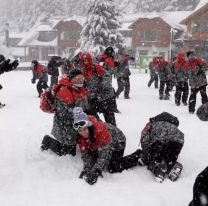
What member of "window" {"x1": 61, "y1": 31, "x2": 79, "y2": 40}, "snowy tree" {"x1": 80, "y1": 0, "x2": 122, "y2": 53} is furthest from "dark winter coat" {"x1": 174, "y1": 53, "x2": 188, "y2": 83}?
"window" {"x1": 61, "y1": 31, "x2": 79, "y2": 40}

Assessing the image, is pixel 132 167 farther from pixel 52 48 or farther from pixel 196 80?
pixel 52 48

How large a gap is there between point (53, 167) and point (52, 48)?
49.2 meters

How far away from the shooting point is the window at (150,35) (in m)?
43.3

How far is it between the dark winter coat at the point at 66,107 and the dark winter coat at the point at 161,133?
1.14m

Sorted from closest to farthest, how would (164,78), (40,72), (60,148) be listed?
(60,148) → (164,78) → (40,72)

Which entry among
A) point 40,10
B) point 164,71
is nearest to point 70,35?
point 40,10

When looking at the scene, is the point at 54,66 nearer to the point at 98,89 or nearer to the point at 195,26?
the point at 98,89

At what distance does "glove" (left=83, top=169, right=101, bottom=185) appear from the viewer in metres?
4.91

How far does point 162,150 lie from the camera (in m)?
5.34

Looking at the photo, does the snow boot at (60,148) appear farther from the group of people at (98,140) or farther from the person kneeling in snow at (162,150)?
the person kneeling in snow at (162,150)

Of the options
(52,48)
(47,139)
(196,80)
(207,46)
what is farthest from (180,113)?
(52,48)

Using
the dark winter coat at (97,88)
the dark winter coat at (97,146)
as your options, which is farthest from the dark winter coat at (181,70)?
the dark winter coat at (97,146)

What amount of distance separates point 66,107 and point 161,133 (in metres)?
1.55

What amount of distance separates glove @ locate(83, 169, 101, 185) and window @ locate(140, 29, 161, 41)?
3987 centimetres
